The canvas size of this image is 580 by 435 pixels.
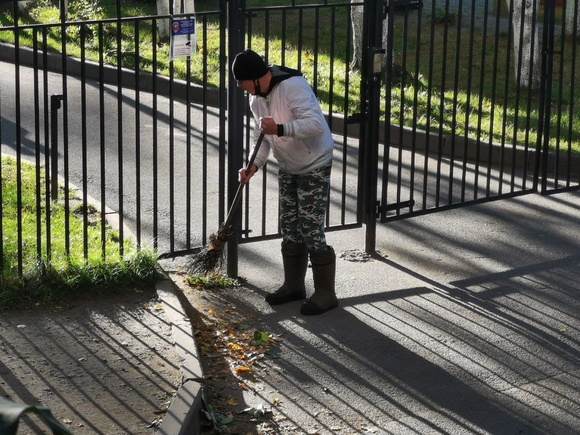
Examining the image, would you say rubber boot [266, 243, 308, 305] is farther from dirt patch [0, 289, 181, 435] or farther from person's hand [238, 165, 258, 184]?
dirt patch [0, 289, 181, 435]

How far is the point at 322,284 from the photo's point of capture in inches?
257

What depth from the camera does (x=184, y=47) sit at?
21.5ft

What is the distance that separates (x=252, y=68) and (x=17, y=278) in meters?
1.86

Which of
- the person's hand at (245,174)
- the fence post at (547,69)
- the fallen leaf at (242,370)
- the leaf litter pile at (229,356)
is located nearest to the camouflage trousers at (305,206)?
the person's hand at (245,174)

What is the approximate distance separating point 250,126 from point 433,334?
147 inches

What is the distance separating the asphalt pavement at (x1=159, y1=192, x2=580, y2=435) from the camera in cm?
509

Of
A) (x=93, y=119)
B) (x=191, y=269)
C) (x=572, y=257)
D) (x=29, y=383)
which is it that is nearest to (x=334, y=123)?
(x=93, y=119)

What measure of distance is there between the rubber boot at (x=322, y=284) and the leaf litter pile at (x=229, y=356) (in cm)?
36

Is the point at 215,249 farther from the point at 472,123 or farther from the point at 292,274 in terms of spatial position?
the point at 472,123

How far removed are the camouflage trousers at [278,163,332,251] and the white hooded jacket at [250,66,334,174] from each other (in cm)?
7

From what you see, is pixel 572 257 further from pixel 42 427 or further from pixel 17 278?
pixel 42 427

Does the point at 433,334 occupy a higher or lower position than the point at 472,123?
lower

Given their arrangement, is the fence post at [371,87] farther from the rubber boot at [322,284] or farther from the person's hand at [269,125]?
the person's hand at [269,125]

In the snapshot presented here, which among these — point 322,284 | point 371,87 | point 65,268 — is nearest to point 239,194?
point 322,284
